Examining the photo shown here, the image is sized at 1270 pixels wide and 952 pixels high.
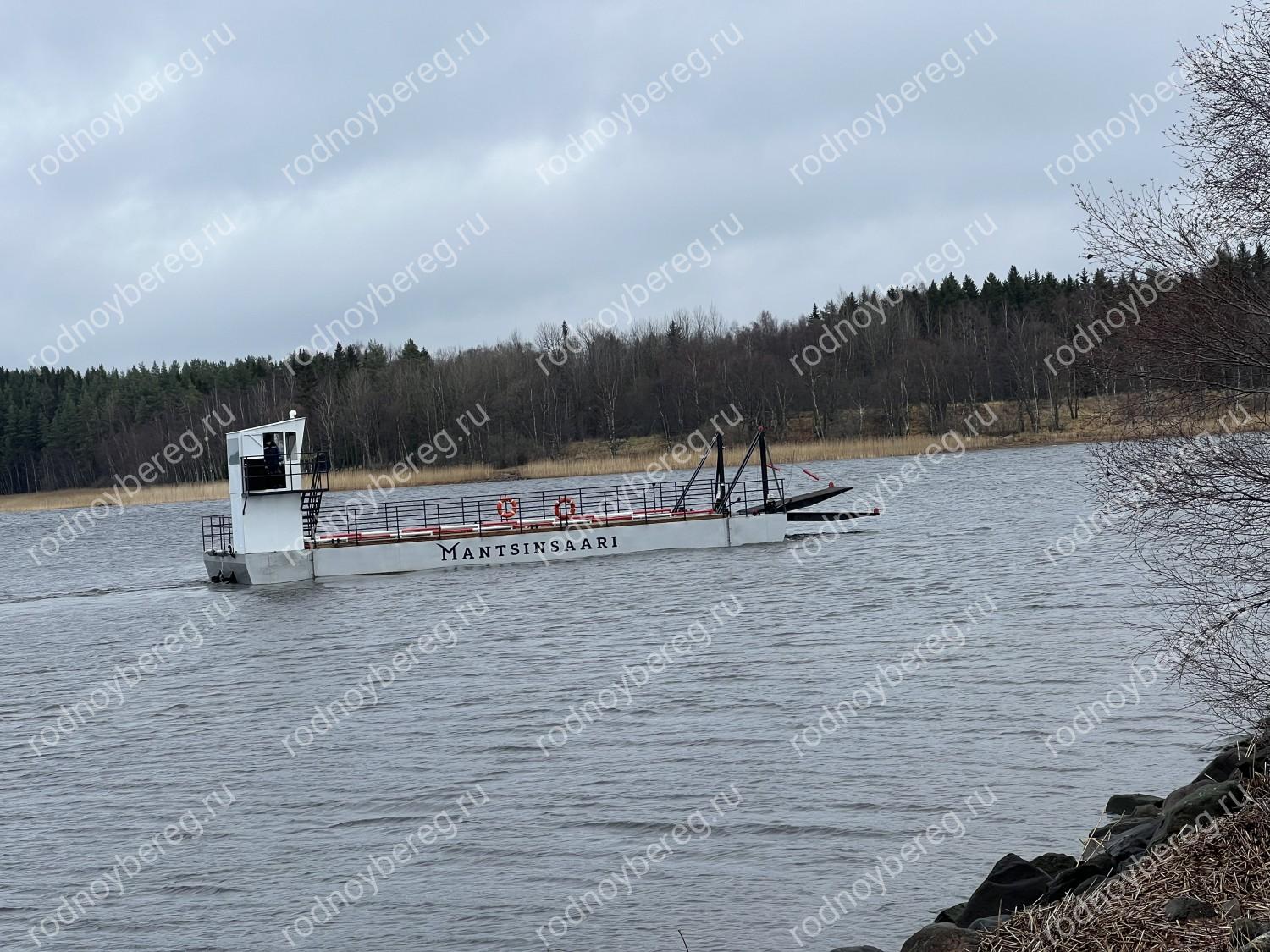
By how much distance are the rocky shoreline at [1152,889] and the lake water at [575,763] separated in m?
1.16

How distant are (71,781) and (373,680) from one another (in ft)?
20.7

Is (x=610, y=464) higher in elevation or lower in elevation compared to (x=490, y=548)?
higher

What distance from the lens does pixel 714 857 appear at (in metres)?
11.9

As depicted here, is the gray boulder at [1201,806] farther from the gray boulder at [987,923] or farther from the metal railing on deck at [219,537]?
the metal railing on deck at [219,537]

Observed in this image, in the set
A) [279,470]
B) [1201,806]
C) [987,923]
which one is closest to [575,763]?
[987,923]

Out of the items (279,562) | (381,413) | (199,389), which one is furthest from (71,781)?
(199,389)

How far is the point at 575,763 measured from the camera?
15.4m

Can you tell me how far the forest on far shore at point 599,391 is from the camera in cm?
9294

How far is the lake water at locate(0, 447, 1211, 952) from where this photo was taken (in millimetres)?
11125

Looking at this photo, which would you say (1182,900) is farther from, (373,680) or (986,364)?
(986,364)

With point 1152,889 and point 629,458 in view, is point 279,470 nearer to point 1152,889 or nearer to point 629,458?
point 1152,889

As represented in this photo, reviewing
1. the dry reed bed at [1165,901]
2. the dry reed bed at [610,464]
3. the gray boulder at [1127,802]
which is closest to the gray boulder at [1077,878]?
the dry reed bed at [1165,901]

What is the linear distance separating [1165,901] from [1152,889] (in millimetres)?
239

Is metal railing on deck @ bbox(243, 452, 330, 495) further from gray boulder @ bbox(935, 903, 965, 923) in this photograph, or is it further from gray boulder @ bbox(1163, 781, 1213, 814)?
gray boulder @ bbox(935, 903, 965, 923)
